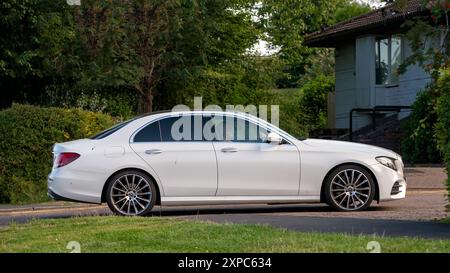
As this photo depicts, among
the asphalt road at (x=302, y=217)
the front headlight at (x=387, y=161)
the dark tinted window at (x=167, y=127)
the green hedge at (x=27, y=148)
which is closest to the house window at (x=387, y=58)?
the green hedge at (x=27, y=148)

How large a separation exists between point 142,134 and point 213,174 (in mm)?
1196

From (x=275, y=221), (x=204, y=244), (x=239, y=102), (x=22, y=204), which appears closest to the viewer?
(x=204, y=244)

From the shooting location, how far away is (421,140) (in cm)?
2561

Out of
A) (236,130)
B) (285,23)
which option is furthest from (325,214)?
(285,23)

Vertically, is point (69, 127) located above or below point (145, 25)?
below

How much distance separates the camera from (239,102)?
30328 millimetres

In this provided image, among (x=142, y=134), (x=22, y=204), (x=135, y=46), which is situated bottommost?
(x=22, y=204)

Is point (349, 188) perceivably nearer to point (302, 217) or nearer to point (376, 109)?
point (302, 217)

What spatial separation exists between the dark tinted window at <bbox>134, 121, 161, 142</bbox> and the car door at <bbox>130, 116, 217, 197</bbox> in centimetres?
3

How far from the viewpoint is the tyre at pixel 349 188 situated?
1433 cm

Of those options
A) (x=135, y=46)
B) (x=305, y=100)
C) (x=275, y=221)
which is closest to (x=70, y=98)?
(x=135, y=46)

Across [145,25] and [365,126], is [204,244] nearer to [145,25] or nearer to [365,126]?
[145,25]
